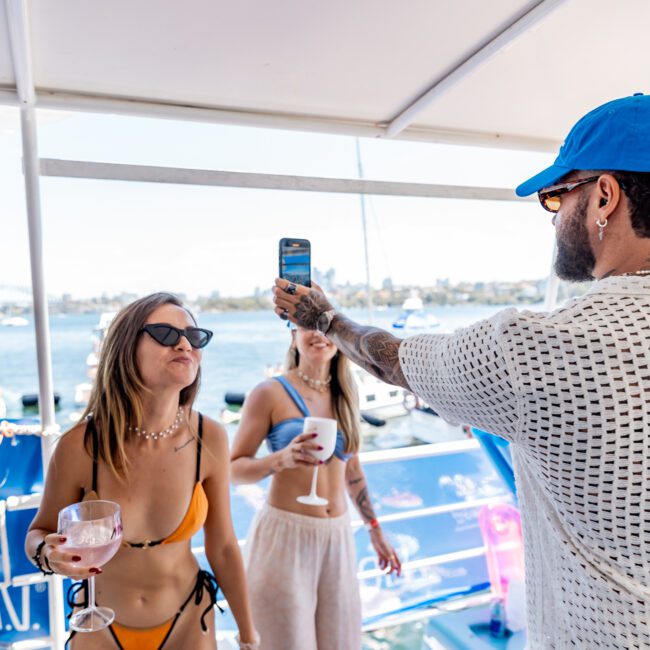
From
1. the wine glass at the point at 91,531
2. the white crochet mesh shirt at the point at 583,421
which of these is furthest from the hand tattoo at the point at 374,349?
the wine glass at the point at 91,531

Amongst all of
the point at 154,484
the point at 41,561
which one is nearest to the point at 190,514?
the point at 154,484

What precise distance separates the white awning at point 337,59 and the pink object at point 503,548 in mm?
2363

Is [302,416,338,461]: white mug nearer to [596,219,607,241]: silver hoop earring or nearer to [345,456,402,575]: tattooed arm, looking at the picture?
[345,456,402,575]: tattooed arm

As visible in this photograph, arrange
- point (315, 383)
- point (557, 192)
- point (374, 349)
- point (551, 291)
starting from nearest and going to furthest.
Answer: point (557, 192)
point (374, 349)
point (315, 383)
point (551, 291)

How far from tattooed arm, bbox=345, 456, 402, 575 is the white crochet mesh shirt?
1.50 m

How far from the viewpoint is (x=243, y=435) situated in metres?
2.33

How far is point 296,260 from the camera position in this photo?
1750 millimetres

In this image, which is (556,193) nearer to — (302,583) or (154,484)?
(154,484)

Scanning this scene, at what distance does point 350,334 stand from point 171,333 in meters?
0.69

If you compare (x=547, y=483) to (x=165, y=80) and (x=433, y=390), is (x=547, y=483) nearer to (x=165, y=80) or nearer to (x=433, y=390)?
(x=433, y=390)

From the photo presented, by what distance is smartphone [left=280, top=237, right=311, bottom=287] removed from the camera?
5.64ft

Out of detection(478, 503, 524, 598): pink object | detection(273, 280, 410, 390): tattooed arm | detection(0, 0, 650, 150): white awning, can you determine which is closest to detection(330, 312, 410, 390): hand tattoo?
detection(273, 280, 410, 390): tattooed arm

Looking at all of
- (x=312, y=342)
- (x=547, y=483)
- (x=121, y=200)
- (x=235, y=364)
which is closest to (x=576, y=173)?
(x=547, y=483)

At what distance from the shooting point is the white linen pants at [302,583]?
6.82ft
